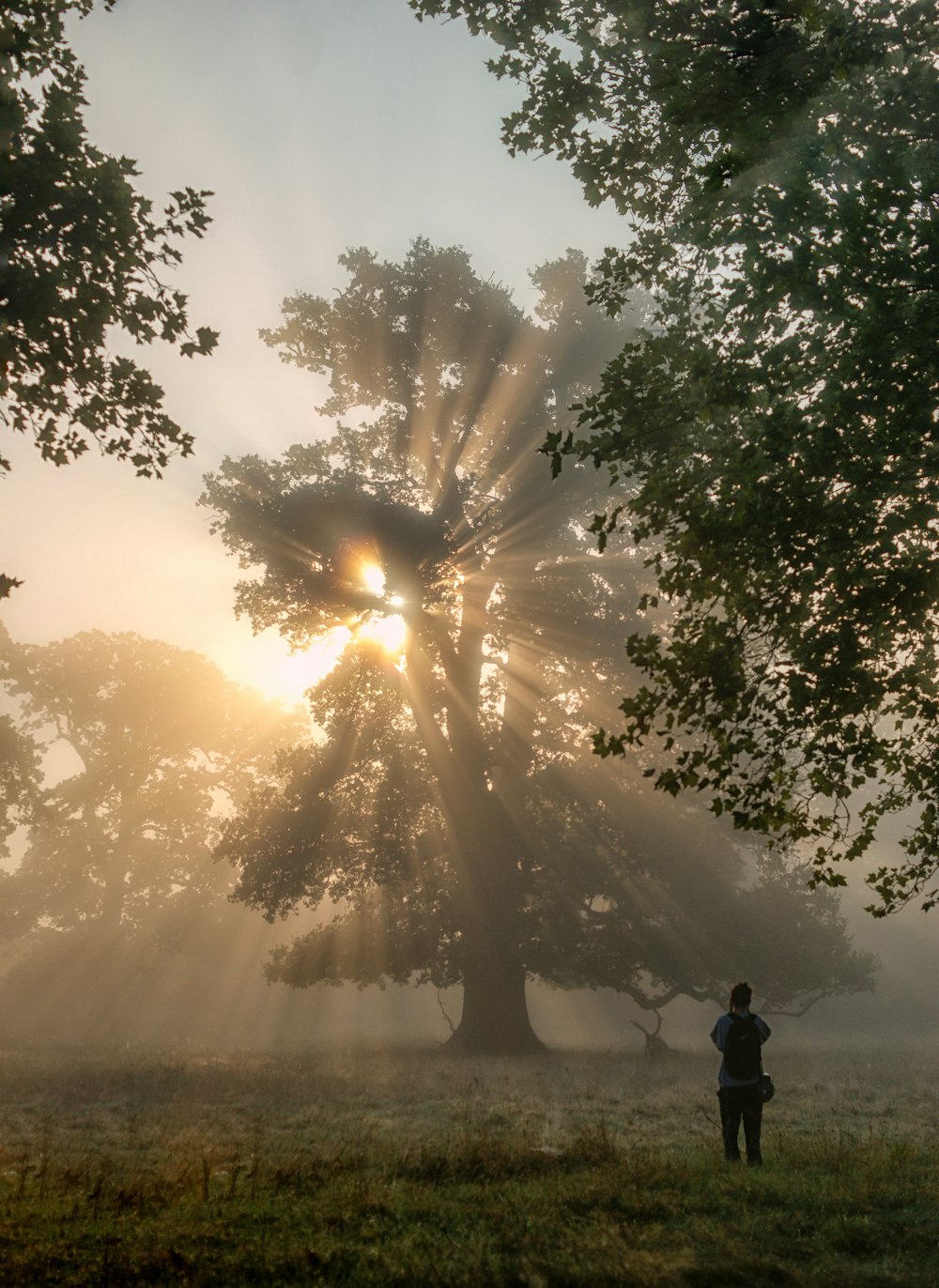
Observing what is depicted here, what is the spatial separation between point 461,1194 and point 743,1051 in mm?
4045

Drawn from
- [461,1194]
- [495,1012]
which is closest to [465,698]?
[495,1012]

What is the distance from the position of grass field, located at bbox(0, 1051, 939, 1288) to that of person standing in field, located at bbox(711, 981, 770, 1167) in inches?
18.4

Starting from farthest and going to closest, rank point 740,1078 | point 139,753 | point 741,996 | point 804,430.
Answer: point 139,753 < point 741,996 < point 740,1078 < point 804,430

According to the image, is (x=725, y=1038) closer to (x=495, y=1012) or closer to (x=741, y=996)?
(x=741, y=996)

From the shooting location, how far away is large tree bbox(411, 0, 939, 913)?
7.77 m

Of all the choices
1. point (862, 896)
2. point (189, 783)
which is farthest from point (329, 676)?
point (862, 896)

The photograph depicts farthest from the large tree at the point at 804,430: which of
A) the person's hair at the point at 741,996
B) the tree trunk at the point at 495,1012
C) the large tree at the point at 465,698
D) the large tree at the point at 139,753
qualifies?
the large tree at the point at 139,753

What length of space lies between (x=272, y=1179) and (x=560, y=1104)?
8.73 meters

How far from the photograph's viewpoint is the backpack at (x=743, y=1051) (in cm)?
1072

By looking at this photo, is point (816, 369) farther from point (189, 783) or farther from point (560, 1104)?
point (189, 783)

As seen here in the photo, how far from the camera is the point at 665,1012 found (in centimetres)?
5769

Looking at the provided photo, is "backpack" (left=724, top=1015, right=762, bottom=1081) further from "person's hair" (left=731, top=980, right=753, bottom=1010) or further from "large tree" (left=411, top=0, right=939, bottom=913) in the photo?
"large tree" (left=411, top=0, right=939, bottom=913)

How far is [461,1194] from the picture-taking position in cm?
846

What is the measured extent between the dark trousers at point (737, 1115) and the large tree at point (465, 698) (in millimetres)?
16706
